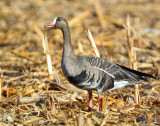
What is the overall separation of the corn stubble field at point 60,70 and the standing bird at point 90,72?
428mm

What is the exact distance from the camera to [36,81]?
7.45m

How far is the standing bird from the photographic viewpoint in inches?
229

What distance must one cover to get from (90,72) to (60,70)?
6.63 feet

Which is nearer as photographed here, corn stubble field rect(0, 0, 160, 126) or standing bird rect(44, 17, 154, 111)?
corn stubble field rect(0, 0, 160, 126)

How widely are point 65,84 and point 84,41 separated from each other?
432 cm

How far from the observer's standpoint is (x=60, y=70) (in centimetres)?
780

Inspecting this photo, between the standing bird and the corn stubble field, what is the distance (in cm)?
43

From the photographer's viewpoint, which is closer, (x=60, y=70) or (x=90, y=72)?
(x=90, y=72)

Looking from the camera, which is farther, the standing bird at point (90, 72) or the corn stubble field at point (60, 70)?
the standing bird at point (90, 72)

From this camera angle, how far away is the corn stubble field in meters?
5.55

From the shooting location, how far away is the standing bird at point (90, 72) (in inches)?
229

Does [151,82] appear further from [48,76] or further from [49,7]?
[49,7]

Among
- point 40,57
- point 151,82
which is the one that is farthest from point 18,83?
point 151,82

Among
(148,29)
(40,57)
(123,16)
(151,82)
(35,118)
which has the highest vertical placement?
(123,16)
